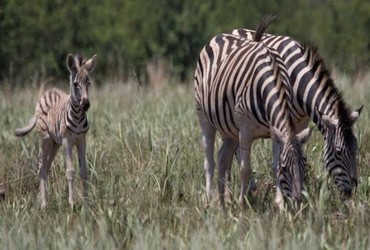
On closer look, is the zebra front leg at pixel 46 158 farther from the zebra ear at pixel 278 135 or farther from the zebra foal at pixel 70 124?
the zebra ear at pixel 278 135

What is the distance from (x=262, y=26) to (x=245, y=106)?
1242 millimetres

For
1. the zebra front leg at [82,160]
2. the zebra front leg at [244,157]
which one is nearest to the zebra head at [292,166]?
the zebra front leg at [244,157]

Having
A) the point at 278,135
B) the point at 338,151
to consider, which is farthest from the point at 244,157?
the point at 338,151

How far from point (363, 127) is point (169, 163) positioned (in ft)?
7.68

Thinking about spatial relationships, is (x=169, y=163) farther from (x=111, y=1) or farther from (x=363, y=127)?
(x=111, y=1)

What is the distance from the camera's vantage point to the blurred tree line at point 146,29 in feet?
77.9

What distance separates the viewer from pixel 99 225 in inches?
275

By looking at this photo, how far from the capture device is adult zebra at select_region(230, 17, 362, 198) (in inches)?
325

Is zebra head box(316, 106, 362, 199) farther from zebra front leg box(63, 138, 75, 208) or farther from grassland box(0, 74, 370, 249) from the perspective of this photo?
zebra front leg box(63, 138, 75, 208)

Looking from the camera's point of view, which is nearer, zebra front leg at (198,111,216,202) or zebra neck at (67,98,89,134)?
zebra front leg at (198,111,216,202)

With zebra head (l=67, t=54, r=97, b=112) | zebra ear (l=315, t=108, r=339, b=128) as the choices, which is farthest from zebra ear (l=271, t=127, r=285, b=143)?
zebra head (l=67, t=54, r=97, b=112)

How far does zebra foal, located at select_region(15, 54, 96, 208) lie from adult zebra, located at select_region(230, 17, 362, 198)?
1721mm

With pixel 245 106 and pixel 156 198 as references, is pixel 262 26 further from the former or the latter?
pixel 156 198

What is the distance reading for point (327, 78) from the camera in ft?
28.9
